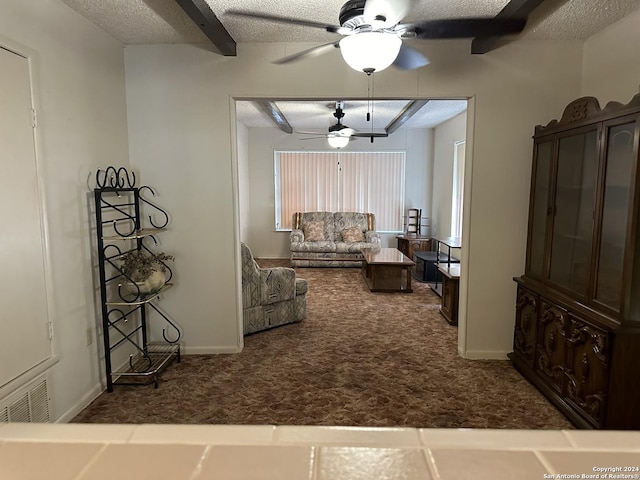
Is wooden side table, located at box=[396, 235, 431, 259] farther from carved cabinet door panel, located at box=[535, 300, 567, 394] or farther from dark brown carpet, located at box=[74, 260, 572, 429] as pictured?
carved cabinet door panel, located at box=[535, 300, 567, 394]

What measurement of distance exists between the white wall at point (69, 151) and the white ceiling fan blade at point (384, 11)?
1.83 meters

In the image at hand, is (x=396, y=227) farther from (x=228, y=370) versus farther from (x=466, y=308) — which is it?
(x=228, y=370)

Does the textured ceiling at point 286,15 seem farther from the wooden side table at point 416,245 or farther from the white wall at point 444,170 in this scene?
the wooden side table at point 416,245

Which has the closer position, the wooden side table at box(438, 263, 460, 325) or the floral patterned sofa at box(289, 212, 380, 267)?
the wooden side table at box(438, 263, 460, 325)

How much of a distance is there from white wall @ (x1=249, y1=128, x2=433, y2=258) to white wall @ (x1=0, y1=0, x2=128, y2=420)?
513 centimetres

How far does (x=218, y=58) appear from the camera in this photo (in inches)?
131

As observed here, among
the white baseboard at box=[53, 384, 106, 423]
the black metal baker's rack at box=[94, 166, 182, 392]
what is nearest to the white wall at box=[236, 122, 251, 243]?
the black metal baker's rack at box=[94, 166, 182, 392]

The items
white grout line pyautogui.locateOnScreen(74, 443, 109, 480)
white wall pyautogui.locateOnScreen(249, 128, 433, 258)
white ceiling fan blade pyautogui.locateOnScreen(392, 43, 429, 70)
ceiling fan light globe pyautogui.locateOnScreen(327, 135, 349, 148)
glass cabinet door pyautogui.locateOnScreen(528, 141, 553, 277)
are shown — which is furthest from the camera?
white wall pyautogui.locateOnScreen(249, 128, 433, 258)

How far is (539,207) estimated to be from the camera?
3.15 meters

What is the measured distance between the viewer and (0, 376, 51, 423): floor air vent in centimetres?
211

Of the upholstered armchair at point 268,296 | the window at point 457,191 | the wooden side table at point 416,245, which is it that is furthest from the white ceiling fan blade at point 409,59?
the wooden side table at point 416,245

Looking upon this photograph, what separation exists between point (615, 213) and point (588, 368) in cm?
92

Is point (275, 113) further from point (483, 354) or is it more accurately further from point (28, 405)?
point (28, 405)

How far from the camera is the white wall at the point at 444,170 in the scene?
6.83m
